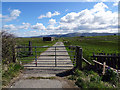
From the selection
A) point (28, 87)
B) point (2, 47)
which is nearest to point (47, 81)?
point (28, 87)

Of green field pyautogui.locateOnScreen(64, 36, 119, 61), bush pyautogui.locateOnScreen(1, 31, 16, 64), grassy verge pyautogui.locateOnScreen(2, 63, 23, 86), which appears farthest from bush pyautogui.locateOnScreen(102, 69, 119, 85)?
bush pyautogui.locateOnScreen(1, 31, 16, 64)

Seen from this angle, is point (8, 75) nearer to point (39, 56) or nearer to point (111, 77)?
point (111, 77)

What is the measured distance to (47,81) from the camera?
197 inches

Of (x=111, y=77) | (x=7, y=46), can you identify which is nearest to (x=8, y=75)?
(x=7, y=46)

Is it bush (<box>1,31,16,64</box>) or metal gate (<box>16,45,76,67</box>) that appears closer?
bush (<box>1,31,16,64</box>)

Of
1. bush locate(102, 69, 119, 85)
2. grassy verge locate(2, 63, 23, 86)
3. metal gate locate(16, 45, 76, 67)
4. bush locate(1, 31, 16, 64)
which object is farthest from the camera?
metal gate locate(16, 45, 76, 67)

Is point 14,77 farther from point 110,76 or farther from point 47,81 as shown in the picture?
point 110,76

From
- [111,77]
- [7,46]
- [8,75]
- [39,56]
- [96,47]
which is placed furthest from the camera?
[96,47]

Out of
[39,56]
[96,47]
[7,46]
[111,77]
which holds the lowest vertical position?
[96,47]

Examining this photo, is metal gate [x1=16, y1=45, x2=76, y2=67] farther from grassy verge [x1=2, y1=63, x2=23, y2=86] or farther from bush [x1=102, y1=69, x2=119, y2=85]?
bush [x1=102, y1=69, x2=119, y2=85]

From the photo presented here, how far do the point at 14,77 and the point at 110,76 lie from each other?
4.81 metres

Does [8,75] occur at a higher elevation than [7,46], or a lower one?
lower

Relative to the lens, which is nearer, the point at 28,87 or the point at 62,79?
the point at 28,87

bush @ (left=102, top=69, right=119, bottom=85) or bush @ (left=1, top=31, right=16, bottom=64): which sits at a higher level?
bush @ (left=1, top=31, right=16, bottom=64)
